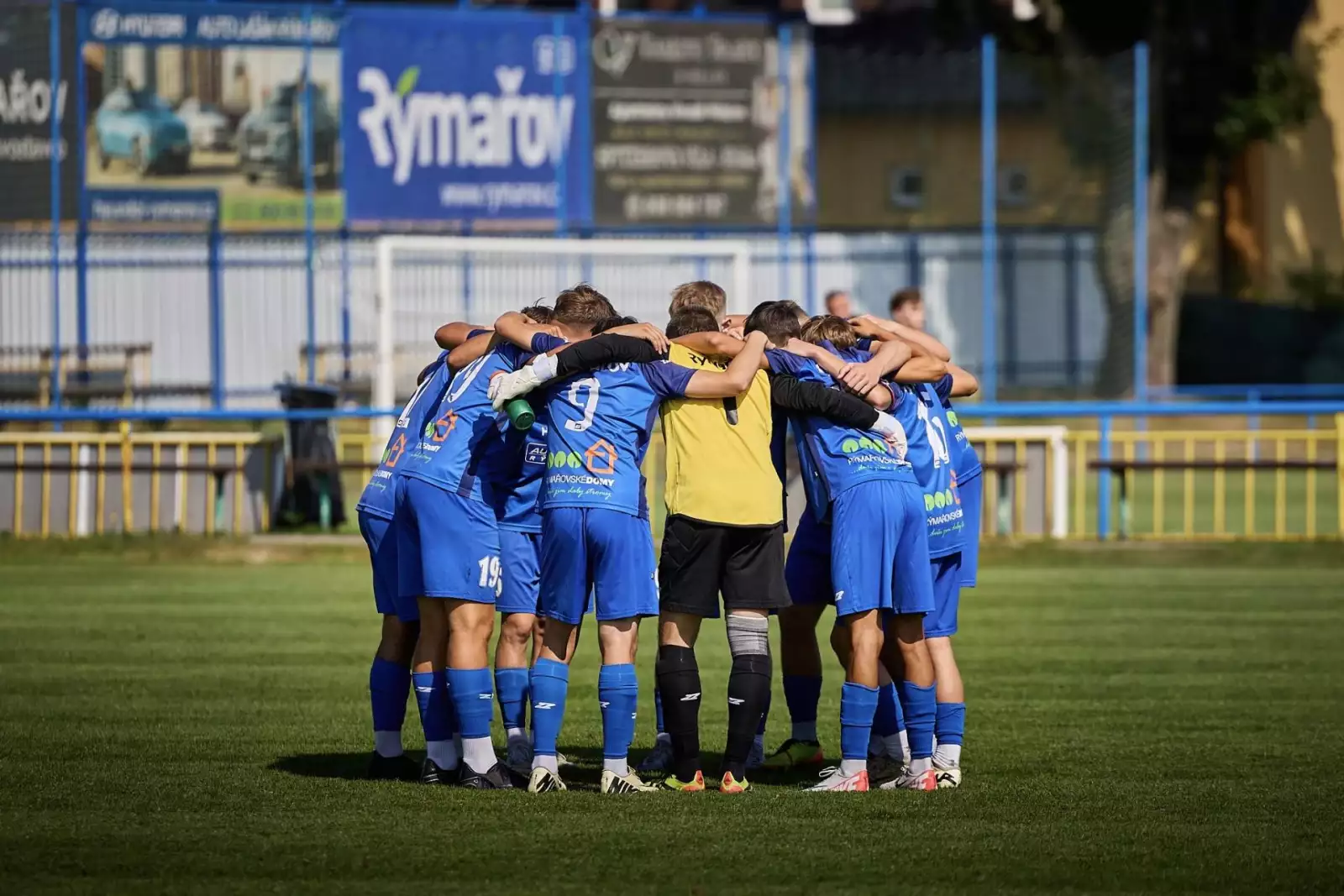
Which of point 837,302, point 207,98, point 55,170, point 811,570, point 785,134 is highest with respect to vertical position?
point 207,98

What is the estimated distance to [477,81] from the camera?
25.9 meters

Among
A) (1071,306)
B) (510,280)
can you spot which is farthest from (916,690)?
(1071,306)

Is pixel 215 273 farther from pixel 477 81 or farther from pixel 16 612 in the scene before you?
pixel 16 612

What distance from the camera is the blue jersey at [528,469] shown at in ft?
25.1

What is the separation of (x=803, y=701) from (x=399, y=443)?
1987 millimetres

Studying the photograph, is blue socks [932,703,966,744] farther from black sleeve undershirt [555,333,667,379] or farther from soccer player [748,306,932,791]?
black sleeve undershirt [555,333,667,379]

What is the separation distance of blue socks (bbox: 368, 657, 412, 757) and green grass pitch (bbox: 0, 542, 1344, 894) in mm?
278

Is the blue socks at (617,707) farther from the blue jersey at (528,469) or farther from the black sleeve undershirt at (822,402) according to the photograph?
the black sleeve undershirt at (822,402)

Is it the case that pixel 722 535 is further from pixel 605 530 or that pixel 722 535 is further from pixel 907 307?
pixel 907 307

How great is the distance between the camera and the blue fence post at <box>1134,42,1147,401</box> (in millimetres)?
28891

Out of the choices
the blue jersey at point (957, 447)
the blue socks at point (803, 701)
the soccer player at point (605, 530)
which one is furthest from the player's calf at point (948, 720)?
the soccer player at point (605, 530)

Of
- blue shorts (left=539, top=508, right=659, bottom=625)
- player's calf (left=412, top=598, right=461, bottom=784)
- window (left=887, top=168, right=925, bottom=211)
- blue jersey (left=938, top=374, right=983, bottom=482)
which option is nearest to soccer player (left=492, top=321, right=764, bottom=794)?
blue shorts (left=539, top=508, right=659, bottom=625)

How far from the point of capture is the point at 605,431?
751cm

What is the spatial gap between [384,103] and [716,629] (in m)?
13.9
